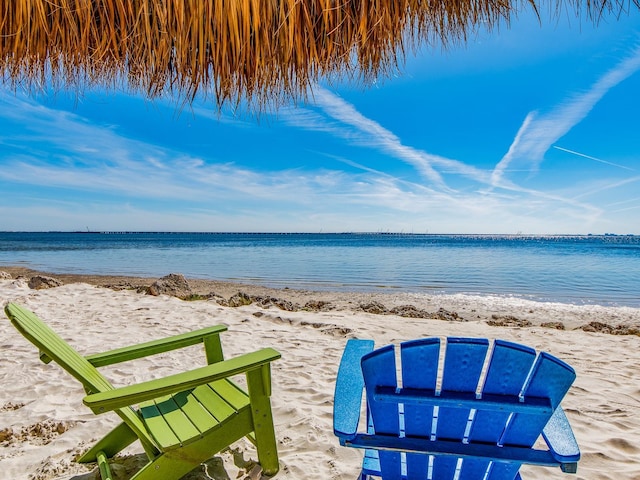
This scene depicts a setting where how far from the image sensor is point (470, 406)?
111cm

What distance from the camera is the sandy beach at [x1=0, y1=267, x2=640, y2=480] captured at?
2.06 m

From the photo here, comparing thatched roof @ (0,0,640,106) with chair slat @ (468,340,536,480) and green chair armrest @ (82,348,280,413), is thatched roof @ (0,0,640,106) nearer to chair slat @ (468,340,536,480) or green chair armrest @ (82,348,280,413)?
green chair armrest @ (82,348,280,413)

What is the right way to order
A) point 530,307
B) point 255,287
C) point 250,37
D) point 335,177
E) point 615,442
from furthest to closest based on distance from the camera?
1. point 335,177
2. point 255,287
3. point 530,307
4. point 615,442
5. point 250,37

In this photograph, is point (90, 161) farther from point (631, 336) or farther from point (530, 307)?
point (631, 336)

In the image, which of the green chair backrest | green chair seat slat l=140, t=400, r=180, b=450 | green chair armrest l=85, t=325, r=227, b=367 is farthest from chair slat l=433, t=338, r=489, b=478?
green chair armrest l=85, t=325, r=227, b=367

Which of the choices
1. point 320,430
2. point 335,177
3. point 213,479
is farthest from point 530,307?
point 335,177

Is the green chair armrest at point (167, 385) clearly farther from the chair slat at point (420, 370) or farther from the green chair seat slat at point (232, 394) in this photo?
the chair slat at point (420, 370)

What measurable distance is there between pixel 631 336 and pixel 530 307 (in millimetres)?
3175

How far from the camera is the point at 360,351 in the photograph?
182cm

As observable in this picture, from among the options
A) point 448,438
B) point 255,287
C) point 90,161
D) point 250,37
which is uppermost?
point 90,161

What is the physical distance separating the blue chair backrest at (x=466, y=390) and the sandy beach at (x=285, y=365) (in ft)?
3.24

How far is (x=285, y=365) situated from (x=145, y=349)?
1759 millimetres

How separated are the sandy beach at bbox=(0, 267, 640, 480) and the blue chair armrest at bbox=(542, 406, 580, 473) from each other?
938 millimetres

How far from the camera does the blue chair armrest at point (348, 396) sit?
125 cm
